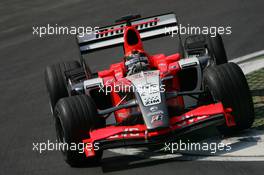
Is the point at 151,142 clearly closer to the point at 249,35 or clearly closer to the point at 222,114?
the point at 222,114

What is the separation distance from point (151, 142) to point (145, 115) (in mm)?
431

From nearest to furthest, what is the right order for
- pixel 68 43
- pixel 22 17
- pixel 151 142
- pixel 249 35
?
1. pixel 151 142
2. pixel 249 35
3. pixel 68 43
4. pixel 22 17

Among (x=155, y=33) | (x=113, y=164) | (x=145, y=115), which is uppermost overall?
(x=155, y=33)

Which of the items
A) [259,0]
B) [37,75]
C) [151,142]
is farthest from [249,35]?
[151,142]

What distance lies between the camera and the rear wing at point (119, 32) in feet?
41.5

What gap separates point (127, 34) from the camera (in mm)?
12258
